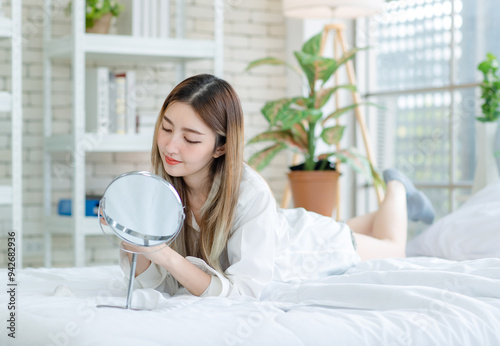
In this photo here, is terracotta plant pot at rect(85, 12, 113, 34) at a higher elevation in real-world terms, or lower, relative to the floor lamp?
lower

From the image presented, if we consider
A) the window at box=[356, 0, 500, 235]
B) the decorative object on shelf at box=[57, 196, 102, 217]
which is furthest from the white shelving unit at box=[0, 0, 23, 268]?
the window at box=[356, 0, 500, 235]

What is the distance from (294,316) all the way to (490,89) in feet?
6.69

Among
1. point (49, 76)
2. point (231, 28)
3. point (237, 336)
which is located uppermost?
point (231, 28)

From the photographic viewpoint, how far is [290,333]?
125 cm

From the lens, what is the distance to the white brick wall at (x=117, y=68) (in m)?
3.56

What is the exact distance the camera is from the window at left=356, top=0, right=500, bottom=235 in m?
3.55

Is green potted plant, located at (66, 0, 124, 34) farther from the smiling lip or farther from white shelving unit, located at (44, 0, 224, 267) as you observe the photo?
the smiling lip

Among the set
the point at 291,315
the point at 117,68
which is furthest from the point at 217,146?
the point at 117,68

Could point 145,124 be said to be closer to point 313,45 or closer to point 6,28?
point 6,28

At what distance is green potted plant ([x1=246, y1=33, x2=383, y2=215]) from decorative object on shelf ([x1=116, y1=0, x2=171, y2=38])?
0.47m

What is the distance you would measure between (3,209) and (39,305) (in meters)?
2.08

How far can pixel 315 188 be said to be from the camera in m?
3.33

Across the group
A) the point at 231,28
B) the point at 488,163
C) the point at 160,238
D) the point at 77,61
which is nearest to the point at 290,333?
the point at 160,238

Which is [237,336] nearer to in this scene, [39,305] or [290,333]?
[290,333]
